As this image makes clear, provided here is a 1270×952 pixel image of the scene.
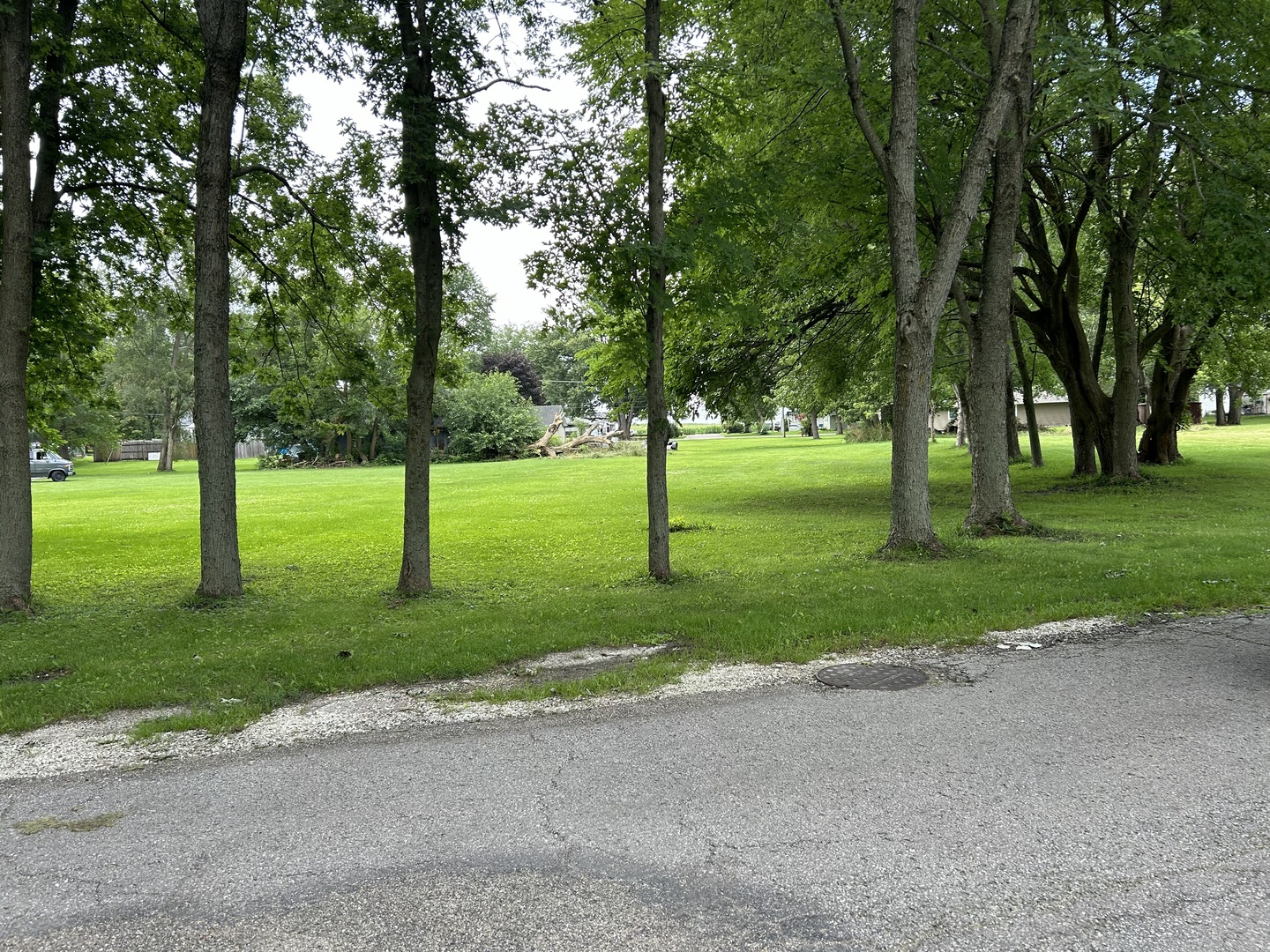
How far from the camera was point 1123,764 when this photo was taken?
416cm

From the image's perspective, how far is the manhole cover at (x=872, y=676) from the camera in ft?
18.7

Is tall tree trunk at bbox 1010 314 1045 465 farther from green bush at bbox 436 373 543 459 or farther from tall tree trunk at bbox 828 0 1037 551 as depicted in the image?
green bush at bbox 436 373 543 459

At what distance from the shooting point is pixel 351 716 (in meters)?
5.52

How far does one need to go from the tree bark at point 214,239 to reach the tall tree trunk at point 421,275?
6.76 feet

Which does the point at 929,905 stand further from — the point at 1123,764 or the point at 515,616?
the point at 515,616

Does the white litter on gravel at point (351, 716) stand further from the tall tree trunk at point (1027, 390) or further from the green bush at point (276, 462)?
the green bush at point (276, 462)

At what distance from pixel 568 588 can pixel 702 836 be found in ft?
22.9

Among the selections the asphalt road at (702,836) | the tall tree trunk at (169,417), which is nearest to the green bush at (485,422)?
the tall tree trunk at (169,417)

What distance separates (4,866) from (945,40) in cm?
1670

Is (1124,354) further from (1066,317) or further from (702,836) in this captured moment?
(702,836)

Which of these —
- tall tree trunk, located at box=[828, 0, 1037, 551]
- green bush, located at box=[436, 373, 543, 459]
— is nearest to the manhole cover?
Answer: tall tree trunk, located at box=[828, 0, 1037, 551]

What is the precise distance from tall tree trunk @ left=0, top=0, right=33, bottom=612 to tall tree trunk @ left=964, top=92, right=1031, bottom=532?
1304cm

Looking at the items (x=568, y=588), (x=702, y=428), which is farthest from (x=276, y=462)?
(x=702, y=428)

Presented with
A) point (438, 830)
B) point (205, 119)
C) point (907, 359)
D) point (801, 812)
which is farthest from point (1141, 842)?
point (205, 119)
